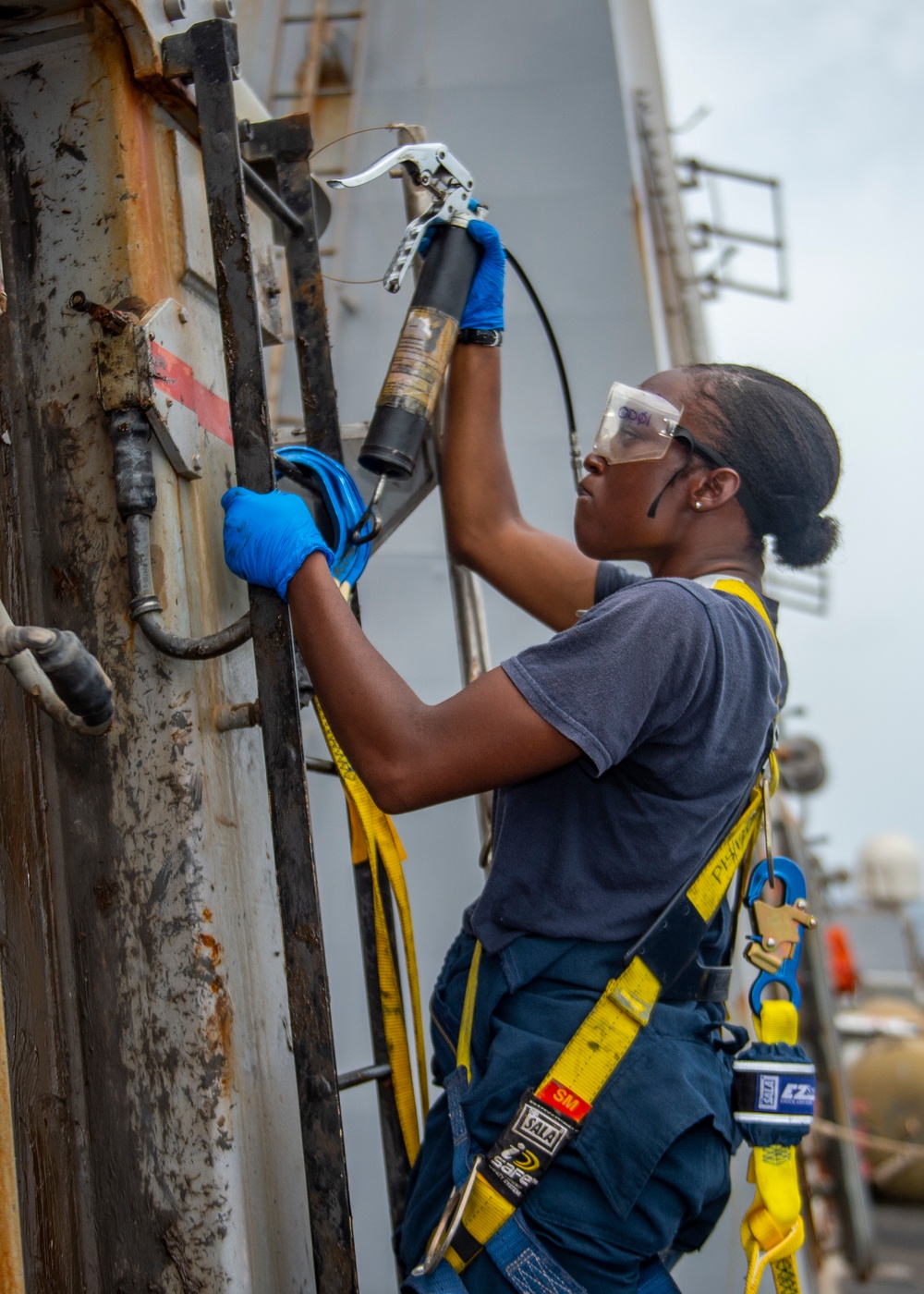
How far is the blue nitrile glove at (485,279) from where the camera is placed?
199cm

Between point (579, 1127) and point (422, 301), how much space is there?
4.21 feet

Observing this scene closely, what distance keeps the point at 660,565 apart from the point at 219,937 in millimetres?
944

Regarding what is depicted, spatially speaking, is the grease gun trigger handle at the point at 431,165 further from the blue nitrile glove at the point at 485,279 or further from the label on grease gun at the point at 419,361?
the label on grease gun at the point at 419,361

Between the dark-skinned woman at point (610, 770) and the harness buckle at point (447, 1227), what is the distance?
0.03 metres

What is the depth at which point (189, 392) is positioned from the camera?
5.35ft

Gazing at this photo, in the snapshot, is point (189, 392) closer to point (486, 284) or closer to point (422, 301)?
point (422, 301)

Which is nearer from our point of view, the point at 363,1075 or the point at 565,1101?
the point at 565,1101

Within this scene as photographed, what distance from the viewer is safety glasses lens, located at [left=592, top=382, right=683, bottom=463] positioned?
1.84m

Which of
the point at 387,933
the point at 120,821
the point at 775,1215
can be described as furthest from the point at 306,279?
the point at 775,1215

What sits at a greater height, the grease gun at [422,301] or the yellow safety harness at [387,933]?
the grease gun at [422,301]

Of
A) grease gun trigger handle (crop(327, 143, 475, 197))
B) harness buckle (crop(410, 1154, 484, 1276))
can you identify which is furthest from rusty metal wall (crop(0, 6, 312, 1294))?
grease gun trigger handle (crop(327, 143, 475, 197))

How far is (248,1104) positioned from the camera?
1503 mm

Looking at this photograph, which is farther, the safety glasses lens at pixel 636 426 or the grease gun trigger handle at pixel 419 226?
the safety glasses lens at pixel 636 426

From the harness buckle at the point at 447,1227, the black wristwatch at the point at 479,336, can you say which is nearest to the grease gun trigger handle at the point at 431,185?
the black wristwatch at the point at 479,336
